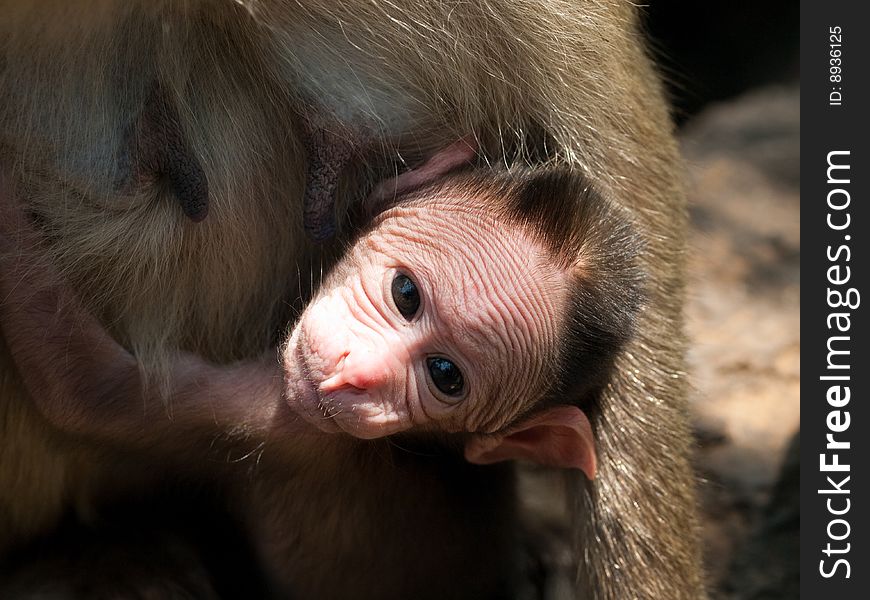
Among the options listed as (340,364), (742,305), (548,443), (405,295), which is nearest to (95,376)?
(340,364)

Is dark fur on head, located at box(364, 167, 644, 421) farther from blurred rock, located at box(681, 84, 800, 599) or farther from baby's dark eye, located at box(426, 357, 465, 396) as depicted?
blurred rock, located at box(681, 84, 800, 599)

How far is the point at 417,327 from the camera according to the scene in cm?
247

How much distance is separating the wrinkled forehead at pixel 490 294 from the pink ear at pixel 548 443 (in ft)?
0.59

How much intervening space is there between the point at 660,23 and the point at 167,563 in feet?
14.0

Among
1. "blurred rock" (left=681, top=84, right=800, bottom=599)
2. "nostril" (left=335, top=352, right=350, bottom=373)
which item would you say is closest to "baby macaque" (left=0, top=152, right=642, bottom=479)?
"nostril" (left=335, top=352, right=350, bottom=373)

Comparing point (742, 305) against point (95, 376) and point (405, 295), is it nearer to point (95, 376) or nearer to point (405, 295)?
point (405, 295)

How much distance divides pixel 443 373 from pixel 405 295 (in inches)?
6.5

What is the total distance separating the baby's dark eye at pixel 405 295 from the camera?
2.48 metres

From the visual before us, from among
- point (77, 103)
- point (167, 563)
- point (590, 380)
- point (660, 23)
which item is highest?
point (660, 23)

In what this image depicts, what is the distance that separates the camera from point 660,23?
21.2 ft

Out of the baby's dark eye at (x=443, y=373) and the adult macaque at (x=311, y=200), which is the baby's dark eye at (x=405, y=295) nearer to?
the baby's dark eye at (x=443, y=373)

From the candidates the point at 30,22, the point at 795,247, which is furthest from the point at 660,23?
the point at 30,22

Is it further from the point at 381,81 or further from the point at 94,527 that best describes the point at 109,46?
the point at 94,527

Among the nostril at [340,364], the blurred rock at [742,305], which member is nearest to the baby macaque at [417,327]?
the nostril at [340,364]
